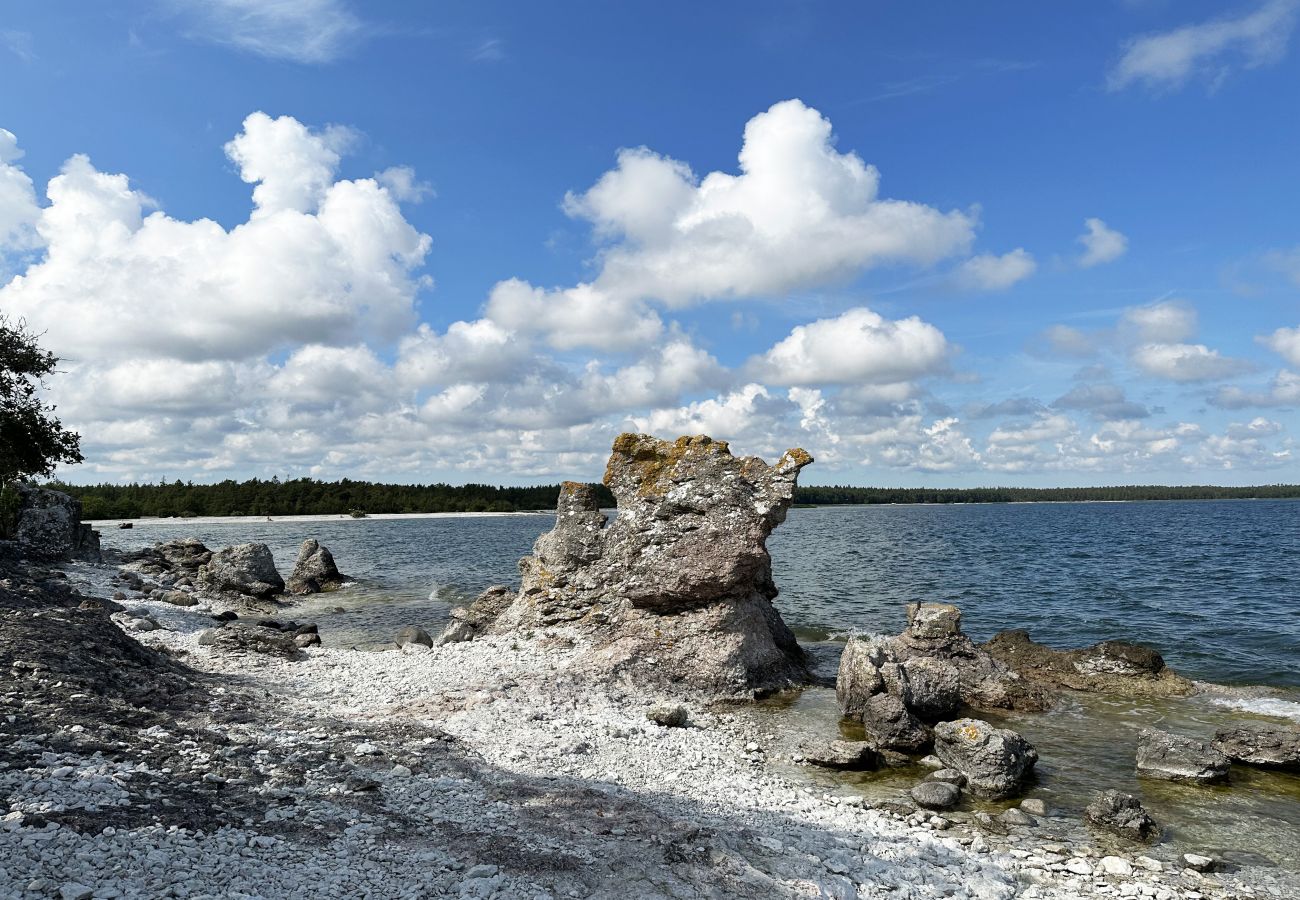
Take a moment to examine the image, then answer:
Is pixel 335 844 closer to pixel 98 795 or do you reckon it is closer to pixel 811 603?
pixel 98 795

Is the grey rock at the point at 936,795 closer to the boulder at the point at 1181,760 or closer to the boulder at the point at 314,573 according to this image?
the boulder at the point at 1181,760

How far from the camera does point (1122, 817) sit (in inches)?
434

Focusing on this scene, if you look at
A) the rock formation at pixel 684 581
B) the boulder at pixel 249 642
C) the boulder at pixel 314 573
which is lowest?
the boulder at pixel 314 573

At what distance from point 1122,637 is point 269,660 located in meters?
28.1

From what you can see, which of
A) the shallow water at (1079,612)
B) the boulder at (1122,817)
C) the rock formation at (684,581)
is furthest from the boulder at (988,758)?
the rock formation at (684,581)

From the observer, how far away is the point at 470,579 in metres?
47.0

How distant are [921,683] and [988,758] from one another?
14.0 ft

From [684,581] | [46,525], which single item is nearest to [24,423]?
[46,525]

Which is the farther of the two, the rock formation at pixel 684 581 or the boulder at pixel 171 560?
the boulder at pixel 171 560

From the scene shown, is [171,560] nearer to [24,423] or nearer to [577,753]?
[24,423]

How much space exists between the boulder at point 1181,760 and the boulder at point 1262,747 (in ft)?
2.06

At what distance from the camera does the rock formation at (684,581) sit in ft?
62.0

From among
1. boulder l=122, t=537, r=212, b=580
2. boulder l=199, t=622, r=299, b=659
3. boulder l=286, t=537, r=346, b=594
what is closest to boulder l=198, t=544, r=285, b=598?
boulder l=286, t=537, r=346, b=594

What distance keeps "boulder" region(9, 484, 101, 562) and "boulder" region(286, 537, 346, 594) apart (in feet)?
37.8
